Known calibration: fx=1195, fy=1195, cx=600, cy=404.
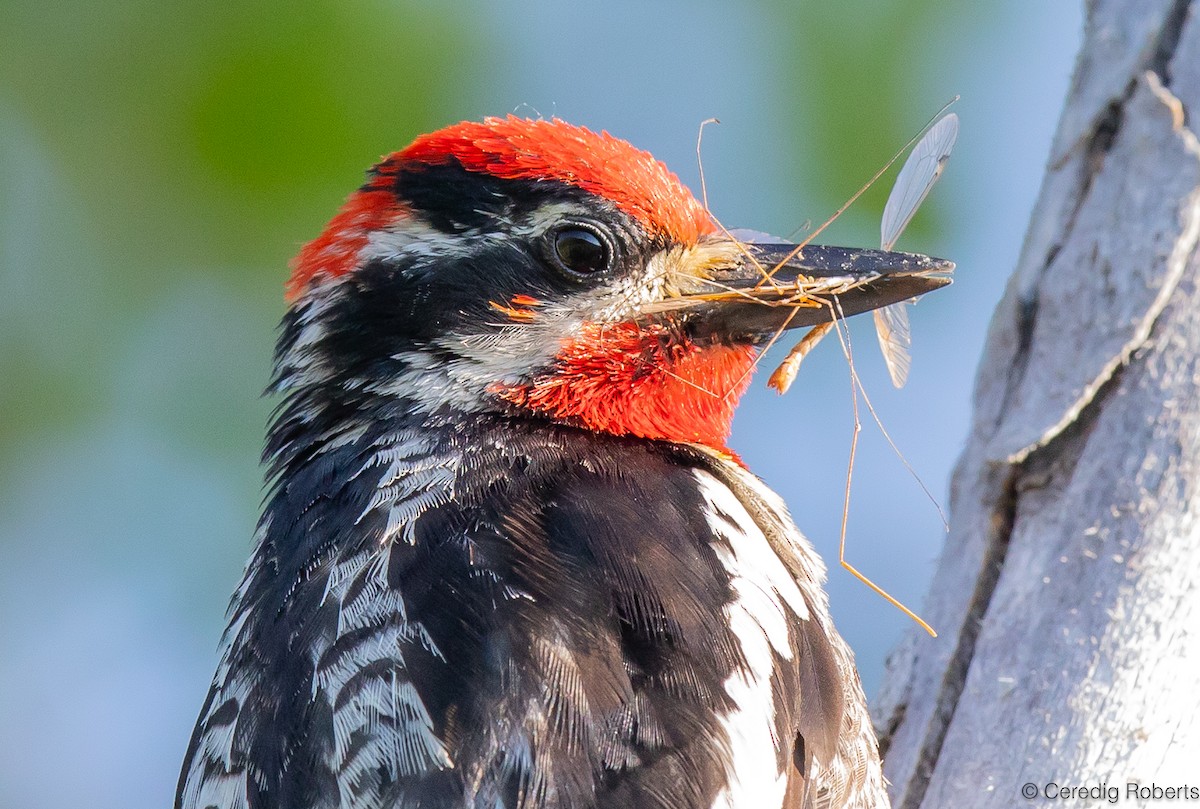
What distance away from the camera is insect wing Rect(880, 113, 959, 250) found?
337 cm

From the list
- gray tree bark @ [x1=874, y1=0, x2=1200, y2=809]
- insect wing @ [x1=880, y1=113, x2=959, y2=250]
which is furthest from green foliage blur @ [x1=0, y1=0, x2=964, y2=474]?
gray tree bark @ [x1=874, y1=0, x2=1200, y2=809]

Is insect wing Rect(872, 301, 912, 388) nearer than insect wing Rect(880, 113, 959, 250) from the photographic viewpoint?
No

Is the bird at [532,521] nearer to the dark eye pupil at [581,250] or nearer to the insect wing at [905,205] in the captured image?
the dark eye pupil at [581,250]

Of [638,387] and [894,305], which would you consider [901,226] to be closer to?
[894,305]

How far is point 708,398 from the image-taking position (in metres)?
3.18

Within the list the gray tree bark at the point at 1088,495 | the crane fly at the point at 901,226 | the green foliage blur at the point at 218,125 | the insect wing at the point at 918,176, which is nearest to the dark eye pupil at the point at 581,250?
the crane fly at the point at 901,226

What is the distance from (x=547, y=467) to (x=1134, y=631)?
1.33m

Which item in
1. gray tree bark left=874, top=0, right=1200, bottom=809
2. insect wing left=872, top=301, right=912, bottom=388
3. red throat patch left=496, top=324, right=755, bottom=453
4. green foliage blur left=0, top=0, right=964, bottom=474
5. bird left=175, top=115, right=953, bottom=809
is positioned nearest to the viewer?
bird left=175, top=115, right=953, bottom=809

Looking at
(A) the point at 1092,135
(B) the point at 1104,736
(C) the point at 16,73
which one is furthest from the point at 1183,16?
(C) the point at 16,73

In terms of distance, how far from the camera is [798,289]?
10.4 feet

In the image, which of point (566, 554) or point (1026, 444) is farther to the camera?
point (1026, 444)

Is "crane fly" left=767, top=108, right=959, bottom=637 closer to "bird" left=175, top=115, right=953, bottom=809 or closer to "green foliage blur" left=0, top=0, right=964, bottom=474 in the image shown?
"bird" left=175, top=115, right=953, bottom=809

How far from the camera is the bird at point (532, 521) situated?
2.32 metres

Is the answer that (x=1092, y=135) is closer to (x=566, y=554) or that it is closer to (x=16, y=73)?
(x=566, y=554)
